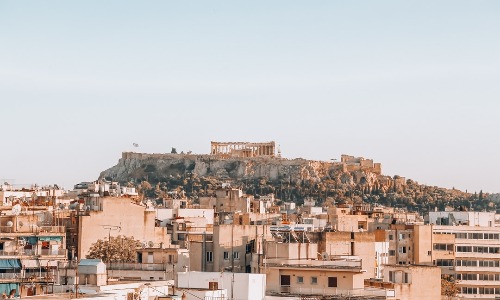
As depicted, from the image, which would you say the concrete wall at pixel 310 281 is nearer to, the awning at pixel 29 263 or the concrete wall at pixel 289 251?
the concrete wall at pixel 289 251

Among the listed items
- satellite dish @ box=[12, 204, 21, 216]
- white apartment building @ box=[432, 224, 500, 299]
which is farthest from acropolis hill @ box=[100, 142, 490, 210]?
satellite dish @ box=[12, 204, 21, 216]

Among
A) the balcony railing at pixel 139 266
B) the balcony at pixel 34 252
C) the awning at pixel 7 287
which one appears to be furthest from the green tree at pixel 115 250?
the awning at pixel 7 287

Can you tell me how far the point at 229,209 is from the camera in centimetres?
9794

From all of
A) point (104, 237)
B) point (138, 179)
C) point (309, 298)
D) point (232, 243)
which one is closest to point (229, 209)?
point (104, 237)

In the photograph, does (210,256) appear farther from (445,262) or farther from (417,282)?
(445,262)

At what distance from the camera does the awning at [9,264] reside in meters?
51.2

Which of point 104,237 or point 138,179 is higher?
point 138,179

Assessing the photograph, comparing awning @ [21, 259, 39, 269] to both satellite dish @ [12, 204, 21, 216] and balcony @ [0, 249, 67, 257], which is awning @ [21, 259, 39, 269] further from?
satellite dish @ [12, 204, 21, 216]

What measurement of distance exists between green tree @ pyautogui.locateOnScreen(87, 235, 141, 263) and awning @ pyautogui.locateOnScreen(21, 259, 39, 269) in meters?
3.56

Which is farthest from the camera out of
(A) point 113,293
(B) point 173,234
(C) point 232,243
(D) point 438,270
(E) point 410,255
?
(E) point 410,255

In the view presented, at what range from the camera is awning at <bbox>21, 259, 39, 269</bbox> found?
171 ft

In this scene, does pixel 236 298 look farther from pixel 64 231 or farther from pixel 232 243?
pixel 64 231

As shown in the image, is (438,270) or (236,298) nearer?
(236,298)

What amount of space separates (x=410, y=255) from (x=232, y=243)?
88.1 feet
